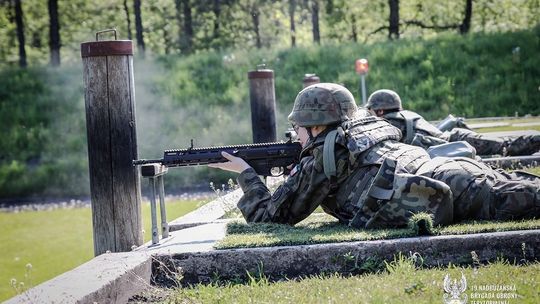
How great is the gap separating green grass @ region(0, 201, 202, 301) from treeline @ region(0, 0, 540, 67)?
A: 70.3 feet

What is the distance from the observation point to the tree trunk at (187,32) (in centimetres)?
4194

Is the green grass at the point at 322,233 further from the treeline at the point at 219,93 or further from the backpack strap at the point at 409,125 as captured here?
the treeline at the point at 219,93

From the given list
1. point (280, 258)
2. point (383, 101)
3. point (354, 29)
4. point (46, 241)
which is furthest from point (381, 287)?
point (354, 29)

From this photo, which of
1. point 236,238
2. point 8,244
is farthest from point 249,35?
point 236,238

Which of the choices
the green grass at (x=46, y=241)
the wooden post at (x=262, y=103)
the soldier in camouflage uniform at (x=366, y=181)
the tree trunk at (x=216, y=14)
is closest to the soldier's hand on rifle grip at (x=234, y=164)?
the soldier in camouflage uniform at (x=366, y=181)

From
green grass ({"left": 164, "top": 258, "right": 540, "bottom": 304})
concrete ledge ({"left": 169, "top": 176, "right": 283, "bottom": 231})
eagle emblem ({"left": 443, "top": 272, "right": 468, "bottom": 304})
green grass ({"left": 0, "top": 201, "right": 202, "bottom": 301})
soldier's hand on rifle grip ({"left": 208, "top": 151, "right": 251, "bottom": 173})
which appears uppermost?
soldier's hand on rifle grip ({"left": 208, "top": 151, "right": 251, "bottom": 173})

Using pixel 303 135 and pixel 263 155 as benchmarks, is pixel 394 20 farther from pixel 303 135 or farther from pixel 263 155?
pixel 303 135

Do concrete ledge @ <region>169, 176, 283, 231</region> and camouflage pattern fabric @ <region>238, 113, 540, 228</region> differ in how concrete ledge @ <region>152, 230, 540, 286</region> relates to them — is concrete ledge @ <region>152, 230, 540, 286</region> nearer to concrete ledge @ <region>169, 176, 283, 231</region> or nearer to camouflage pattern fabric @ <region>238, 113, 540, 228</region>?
camouflage pattern fabric @ <region>238, 113, 540, 228</region>

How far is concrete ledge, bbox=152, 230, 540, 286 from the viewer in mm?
5527

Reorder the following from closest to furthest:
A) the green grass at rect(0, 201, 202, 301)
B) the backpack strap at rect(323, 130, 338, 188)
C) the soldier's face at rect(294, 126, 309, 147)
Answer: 1. the backpack strap at rect(323, 130, 338, 188)
2. the soldier's face at rect(294, 126, 309, 147)
3. the green grass at rect(0, 201, 202, 301)

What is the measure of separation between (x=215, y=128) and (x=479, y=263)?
2006cm

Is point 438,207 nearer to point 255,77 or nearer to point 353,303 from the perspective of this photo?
point 353,303

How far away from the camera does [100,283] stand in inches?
196

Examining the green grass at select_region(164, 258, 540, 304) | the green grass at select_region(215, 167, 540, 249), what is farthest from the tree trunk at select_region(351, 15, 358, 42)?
the green grass at select_region(164, 258, 540, 304)
